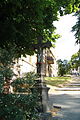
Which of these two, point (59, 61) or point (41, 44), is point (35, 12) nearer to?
point (41, 44)

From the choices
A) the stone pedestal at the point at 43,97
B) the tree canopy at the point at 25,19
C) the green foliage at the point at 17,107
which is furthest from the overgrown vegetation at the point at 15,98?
the tree canopy at the point at 25,19

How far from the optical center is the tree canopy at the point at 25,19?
6.10 metres

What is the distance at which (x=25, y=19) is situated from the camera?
23.1ft

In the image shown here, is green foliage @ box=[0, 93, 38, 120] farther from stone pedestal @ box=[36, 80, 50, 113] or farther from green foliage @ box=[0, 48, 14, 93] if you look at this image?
stone pedestal @ box=[36, 80, 50, 113]

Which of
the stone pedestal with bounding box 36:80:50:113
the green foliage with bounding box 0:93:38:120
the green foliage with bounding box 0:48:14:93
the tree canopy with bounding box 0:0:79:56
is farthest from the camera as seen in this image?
the tree canopy with bounding box 0:0:79:56

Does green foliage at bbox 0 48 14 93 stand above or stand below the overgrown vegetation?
above

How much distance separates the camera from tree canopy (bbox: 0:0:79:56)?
6.10 meters

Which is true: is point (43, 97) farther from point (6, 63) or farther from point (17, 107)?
point (6, 63)

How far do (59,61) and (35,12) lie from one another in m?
69.5

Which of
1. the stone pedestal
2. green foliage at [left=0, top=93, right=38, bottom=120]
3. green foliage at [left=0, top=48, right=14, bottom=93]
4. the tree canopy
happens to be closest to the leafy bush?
green foliage at [left=0, top=93, right=38, bottom=120]

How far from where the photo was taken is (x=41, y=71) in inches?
249

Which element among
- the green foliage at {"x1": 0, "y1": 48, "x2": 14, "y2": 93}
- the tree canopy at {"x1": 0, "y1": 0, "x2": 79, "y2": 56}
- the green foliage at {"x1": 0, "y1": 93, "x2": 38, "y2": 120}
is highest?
the tree canopy at {"x1": 0, "y1": 0, "x2": 79, "y2": 56}

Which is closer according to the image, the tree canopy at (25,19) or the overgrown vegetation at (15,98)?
the overgrown vegetation at (15,98)

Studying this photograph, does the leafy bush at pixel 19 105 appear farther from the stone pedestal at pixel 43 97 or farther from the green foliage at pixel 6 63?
the stone pedestal at pixel 43 97
